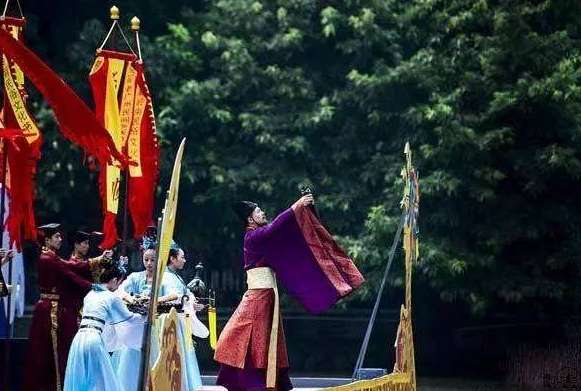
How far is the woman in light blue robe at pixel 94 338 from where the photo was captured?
11.9 m

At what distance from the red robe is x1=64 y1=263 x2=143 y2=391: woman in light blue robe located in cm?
88

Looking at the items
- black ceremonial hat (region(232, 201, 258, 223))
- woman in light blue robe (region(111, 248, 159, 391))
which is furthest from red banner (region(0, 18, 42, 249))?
black ceremonial hat (region(232, 201, 258, 223))

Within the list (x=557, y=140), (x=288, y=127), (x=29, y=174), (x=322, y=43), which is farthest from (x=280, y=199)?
(x=29, y=174)

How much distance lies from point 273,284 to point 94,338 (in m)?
1.51

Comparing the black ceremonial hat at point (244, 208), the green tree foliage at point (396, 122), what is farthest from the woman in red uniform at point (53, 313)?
the green tree foliage at point (396, 122)

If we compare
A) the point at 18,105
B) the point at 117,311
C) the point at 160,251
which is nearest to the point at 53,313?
the point at 117,311

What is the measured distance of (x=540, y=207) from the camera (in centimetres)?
2031

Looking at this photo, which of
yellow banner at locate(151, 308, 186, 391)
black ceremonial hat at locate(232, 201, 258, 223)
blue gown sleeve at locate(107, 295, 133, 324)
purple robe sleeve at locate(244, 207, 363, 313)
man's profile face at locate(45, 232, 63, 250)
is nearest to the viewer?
yellow banner at locate(151, 308, 186, 391)

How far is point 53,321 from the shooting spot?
1294 cm

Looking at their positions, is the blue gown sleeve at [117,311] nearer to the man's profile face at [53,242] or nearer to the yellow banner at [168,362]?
the man's profile face at [53,242]

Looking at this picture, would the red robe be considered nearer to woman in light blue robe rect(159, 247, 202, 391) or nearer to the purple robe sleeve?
woman in light blue robe rect(159, 247, 202, 391)

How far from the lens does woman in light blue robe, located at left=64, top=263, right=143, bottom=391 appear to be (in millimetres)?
11891

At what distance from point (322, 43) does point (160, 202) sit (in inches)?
126

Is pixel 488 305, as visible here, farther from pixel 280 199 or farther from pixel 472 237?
pixel 280 199
